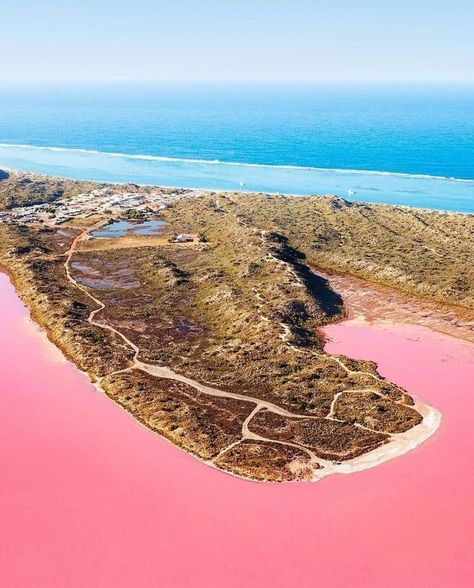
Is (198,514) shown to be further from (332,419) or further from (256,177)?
(256,177)

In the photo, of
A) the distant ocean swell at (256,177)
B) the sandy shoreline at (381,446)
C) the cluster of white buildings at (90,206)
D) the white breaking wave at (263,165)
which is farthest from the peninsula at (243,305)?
the white breaking wave at (263,165)

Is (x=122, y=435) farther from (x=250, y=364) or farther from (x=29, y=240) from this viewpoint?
(x=29, y=240)

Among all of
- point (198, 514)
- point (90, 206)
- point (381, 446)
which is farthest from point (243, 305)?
point (90, 206)

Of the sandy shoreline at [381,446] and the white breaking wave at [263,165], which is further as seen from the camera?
the white breaking wave at [263,165]

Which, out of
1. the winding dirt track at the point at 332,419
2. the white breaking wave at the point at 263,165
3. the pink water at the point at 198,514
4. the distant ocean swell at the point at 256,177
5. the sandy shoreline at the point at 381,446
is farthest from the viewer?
the white breaking wave at the point at 263,165

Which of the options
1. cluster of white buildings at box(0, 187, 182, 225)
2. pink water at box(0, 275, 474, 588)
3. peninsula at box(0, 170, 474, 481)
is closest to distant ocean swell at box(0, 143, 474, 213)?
cluster of white buildings at box(0, 187, 182, 225)

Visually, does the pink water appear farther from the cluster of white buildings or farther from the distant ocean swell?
the distant ocean swell

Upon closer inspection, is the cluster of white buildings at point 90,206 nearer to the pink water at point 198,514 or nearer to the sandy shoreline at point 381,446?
the sandy shoreline at point 381,446

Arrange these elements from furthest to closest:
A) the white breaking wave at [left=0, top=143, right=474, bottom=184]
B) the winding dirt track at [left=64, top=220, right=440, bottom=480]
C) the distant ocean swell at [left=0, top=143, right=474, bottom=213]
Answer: the white breaking wave at [left=0, top=143, right=474, bottom=184] → the distant ocean swell at [left=0, top=143, right=474, bottom=213] → the winding dirt track at [left=64, top=220, right=440, bottom=480]
